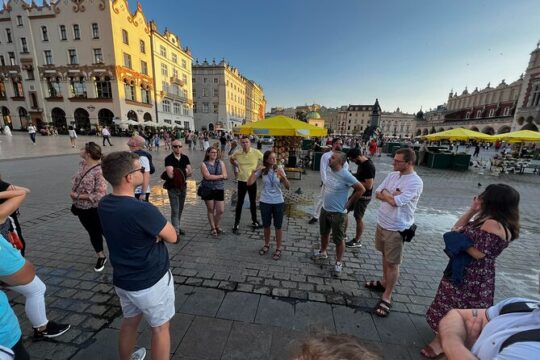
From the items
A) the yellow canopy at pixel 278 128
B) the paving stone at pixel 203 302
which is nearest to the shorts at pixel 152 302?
the paving stone at pixel 203 302

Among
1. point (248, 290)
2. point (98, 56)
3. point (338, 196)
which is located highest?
point (98, 56)

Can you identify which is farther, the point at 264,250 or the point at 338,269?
the point at 264,250

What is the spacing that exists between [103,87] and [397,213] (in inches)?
1542

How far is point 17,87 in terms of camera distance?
33562 mm

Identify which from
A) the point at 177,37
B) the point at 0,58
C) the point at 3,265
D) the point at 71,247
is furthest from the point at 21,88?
the point at 3,265

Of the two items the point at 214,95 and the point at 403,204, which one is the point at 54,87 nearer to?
the point at 214,95

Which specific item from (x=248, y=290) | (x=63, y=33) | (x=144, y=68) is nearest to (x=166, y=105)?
(x=144, y=68)

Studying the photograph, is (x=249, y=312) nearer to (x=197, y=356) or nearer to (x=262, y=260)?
(x=197, y=356)

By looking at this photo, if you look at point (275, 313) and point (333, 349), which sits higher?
point (333, 349)

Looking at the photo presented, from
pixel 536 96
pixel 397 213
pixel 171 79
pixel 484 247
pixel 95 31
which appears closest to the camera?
pixel 484 247

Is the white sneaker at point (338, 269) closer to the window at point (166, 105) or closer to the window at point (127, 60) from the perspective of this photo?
the window at point (127, 60)

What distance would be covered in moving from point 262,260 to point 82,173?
304 cm

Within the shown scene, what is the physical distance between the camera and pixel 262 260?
407 cm

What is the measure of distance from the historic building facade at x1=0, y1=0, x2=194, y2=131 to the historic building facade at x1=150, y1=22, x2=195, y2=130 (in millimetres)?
2897
